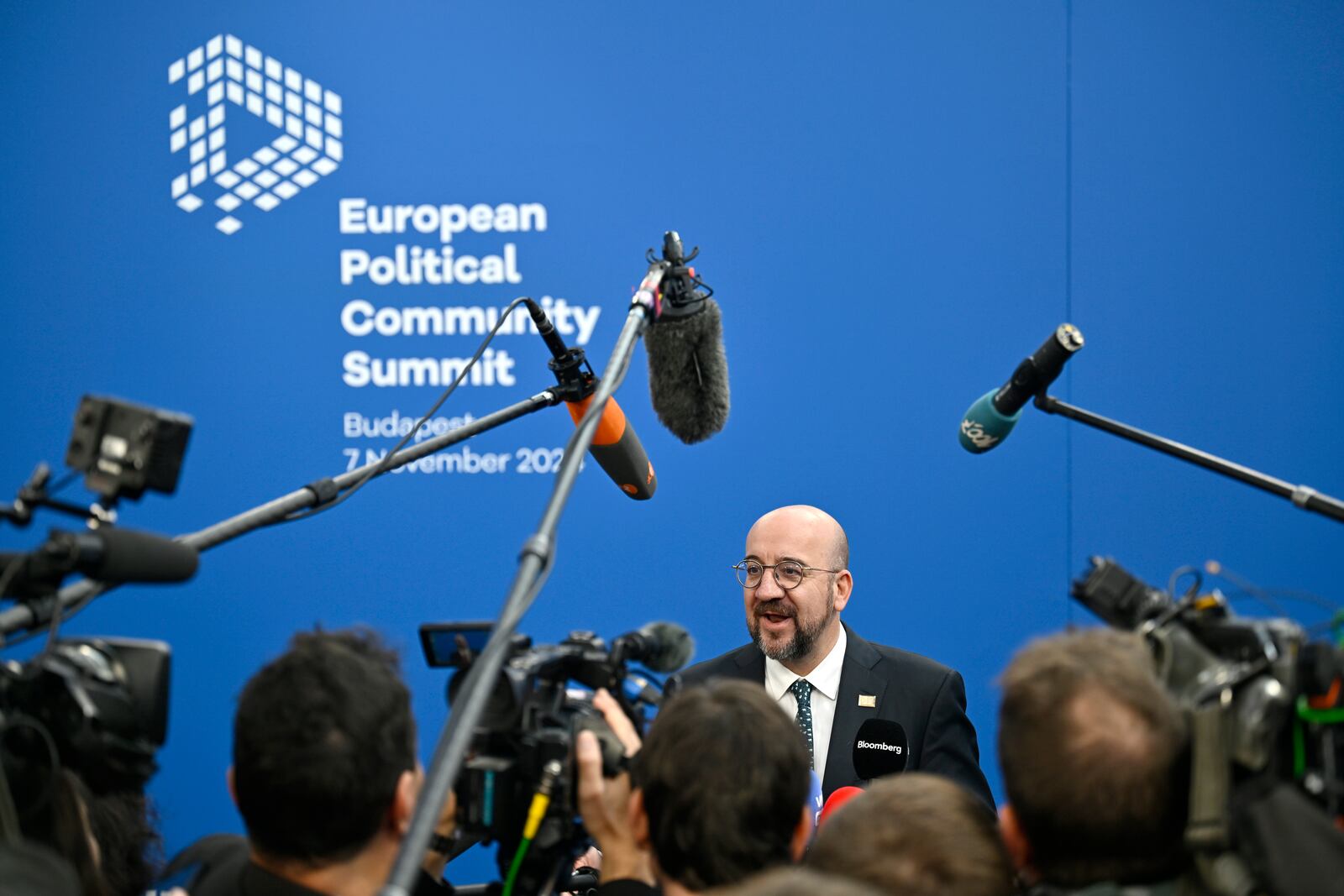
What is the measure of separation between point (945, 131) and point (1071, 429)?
35.9 inches

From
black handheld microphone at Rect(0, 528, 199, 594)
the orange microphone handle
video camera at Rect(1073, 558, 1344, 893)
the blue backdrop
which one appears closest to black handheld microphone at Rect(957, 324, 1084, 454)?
the orange microphone handle

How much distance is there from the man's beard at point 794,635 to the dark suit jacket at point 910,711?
0.08 m

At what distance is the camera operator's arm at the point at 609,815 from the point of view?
4.90 ft

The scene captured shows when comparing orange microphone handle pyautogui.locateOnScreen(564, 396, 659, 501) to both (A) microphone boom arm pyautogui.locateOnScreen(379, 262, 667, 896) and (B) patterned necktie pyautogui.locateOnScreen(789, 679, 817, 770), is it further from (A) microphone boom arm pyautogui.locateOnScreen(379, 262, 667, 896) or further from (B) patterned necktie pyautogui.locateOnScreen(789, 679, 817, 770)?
(B) patterned necktie pyautogui.locateOnScreen(789, 679, 817, 770)

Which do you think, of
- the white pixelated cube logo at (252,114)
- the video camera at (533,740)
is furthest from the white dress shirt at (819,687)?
the white pixelated cube logo at (252,114)

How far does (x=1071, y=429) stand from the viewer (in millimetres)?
3600

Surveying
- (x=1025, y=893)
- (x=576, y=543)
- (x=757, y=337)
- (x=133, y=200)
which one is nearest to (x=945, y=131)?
(x=757, y=337)

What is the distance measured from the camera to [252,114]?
12.4 feet

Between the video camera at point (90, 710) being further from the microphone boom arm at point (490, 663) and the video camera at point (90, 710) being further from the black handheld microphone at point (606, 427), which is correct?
the black handheld microphone at point (606, 427)

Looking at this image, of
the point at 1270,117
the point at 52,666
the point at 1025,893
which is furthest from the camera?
the point at 1270,117

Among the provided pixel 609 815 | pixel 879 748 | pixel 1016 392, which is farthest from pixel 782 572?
pixel 609 815

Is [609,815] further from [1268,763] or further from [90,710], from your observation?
[1268,763]

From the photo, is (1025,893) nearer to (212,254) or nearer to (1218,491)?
(1218,491)

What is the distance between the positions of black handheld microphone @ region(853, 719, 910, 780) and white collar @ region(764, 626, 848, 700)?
69cm
